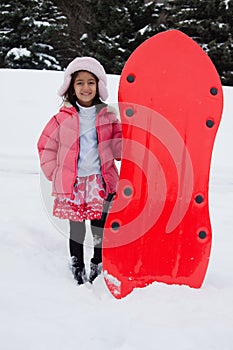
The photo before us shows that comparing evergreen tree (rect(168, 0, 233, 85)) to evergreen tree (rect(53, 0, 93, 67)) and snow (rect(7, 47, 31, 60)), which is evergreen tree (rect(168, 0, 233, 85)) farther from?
snow (rect(7, 47, 31, 60))

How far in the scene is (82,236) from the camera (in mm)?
2125

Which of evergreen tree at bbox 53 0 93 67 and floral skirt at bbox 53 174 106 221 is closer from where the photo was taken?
floral skirt at bbox 53 174 106 221

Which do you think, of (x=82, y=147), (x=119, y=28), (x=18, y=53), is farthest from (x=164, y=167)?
(x=119, y=28)

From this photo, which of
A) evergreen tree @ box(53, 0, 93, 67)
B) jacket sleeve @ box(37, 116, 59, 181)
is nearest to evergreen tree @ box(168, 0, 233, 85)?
evergreen tree @ box(53, 0, 93, 67)

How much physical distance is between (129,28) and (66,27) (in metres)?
2.46

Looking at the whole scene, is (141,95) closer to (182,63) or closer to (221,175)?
(182,63)

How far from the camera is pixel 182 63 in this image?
2014mm

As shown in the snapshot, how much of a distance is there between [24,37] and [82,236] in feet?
39.3

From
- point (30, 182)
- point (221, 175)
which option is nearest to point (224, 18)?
point (221, 175)

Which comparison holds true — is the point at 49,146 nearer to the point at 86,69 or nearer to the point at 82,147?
the point at 82,147

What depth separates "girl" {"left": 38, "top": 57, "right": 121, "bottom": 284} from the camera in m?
1.98

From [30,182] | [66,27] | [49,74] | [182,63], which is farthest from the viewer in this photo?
[66,27]

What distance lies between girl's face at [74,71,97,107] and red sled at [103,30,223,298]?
0.13 meters

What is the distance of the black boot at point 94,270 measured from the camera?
83.1 inches
